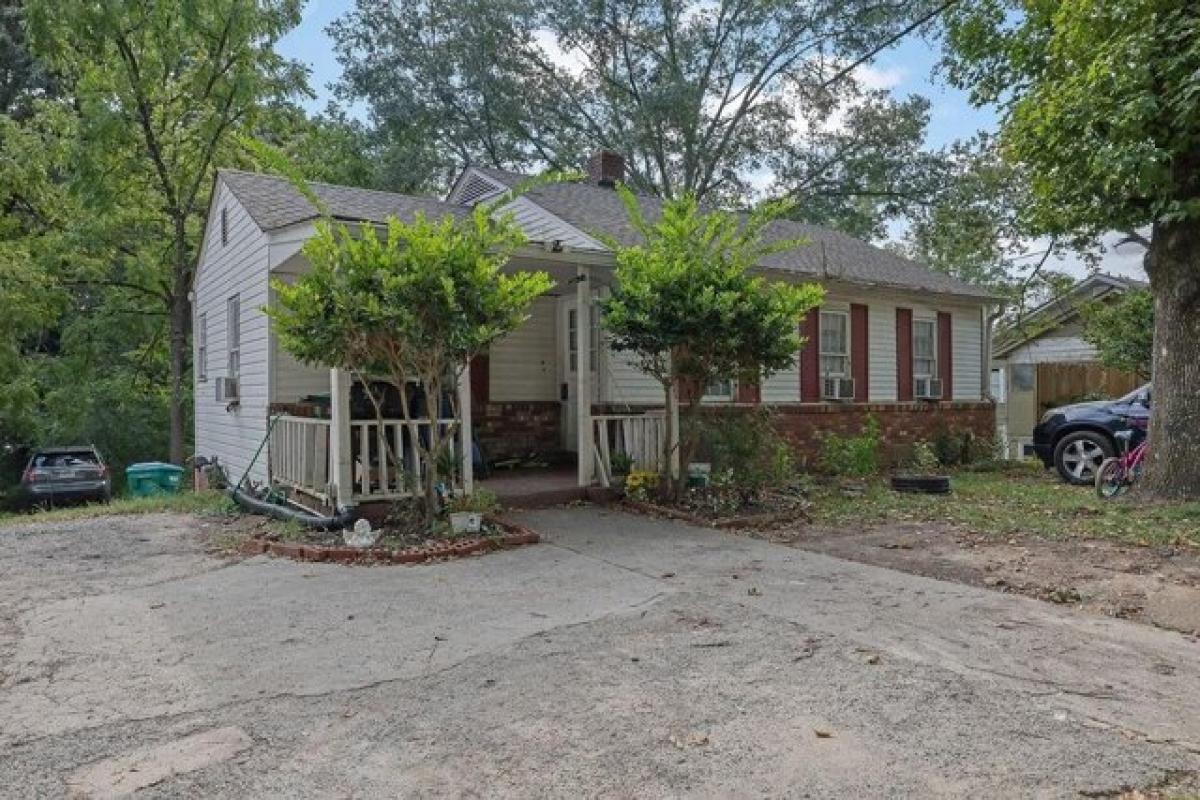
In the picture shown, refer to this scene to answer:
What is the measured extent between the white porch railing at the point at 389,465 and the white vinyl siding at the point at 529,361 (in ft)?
9.31

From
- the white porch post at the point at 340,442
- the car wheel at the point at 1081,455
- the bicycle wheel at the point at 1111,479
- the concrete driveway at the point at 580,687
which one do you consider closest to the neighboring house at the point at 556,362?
the white porch post at the point at 340,442

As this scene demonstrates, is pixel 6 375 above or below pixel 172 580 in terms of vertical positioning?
above

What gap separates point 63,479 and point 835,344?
1359 cm

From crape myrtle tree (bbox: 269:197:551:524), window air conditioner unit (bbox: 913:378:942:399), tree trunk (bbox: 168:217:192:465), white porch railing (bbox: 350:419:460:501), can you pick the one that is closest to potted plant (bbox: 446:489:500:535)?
white porch railing (bbox: 350:419:460:501)

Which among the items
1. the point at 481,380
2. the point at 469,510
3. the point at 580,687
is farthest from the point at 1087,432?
the point at 580,687

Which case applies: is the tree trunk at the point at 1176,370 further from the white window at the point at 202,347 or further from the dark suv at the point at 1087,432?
the white window at the point at 202,347

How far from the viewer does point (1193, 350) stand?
27.5ft

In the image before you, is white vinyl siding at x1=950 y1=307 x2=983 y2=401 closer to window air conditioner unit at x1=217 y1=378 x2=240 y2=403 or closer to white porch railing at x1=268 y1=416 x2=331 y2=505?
white porch railing at x1=268 y1=416 x2=331 y2=505

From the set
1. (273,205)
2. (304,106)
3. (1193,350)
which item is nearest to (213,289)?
(273,205)

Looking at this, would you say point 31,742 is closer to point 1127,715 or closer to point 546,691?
point 546,691

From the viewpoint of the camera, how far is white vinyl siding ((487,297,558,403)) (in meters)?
11.0

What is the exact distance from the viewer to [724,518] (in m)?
8.04

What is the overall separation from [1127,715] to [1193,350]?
22.3ft

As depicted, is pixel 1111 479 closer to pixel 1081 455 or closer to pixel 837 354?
pixel 1081 455
